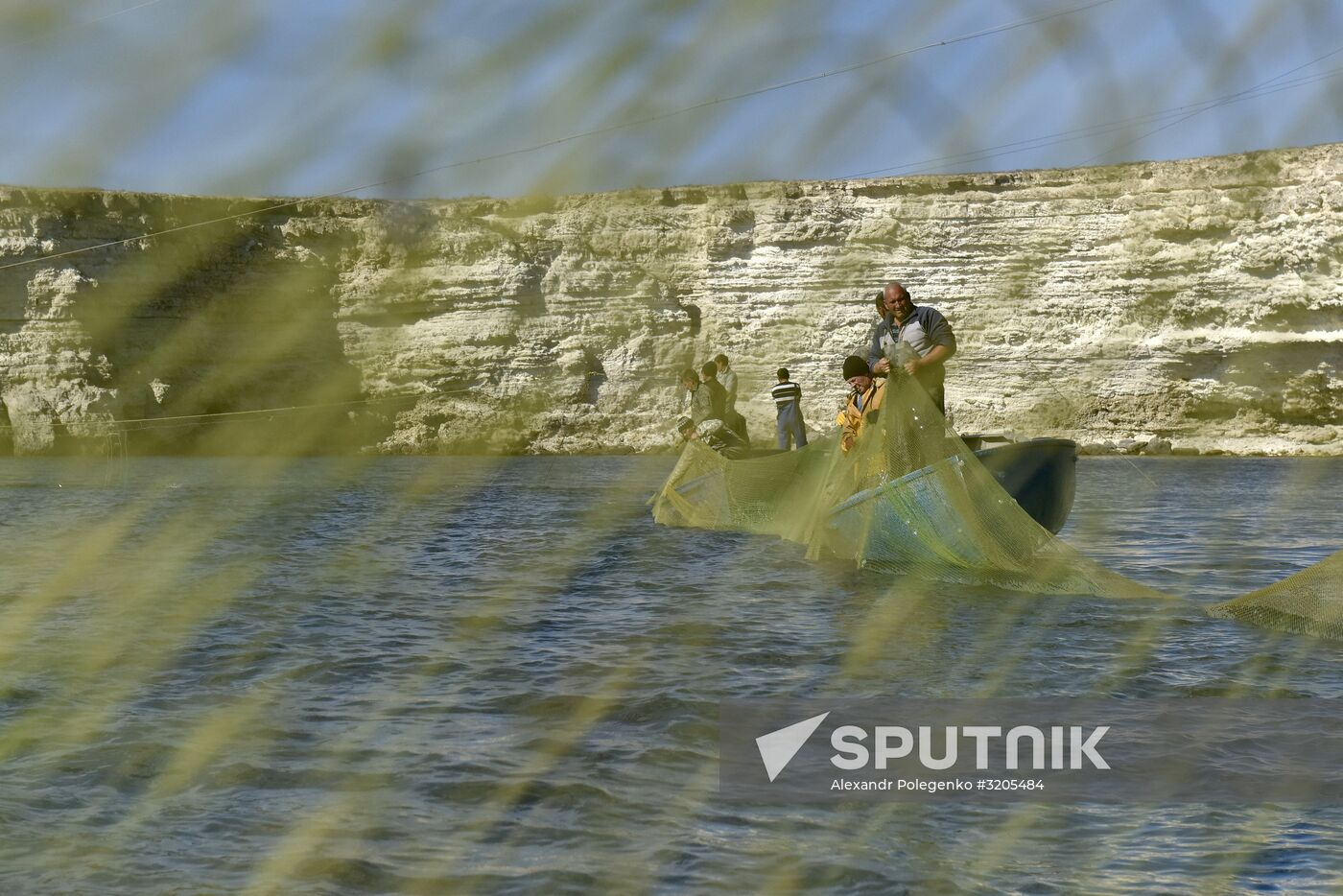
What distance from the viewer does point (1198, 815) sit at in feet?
14.7

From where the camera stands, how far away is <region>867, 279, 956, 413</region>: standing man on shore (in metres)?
10.1

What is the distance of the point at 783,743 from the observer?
5641 mm

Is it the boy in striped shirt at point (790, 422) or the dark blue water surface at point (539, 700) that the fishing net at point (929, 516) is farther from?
the boy in striped shirt at point (790, 422)

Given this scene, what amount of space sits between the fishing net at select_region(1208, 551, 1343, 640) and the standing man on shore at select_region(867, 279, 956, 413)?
2.74 metres

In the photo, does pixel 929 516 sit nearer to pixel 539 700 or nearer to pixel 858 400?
pixel 858 400

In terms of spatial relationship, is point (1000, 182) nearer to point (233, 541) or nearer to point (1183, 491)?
point (1183, 491)

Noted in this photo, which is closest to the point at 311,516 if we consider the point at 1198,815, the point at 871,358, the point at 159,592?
the point at 159,592

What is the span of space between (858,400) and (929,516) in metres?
2.24

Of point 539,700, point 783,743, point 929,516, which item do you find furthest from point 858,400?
point 783,743

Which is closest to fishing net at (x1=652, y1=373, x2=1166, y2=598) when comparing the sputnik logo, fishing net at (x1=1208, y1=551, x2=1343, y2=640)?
fishing net at (x1=1208, y1=551, x2=1343, y2=640)

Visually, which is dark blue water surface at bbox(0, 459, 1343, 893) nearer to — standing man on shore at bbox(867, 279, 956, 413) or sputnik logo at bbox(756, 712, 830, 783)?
sputnik logo at bbox(756, 712, 830, 783)

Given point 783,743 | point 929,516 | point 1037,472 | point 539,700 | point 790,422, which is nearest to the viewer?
point 783,743

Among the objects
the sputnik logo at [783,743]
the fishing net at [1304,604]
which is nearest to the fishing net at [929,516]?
the fishing net at [1304,604]

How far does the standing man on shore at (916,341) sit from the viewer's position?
33.2 feet
